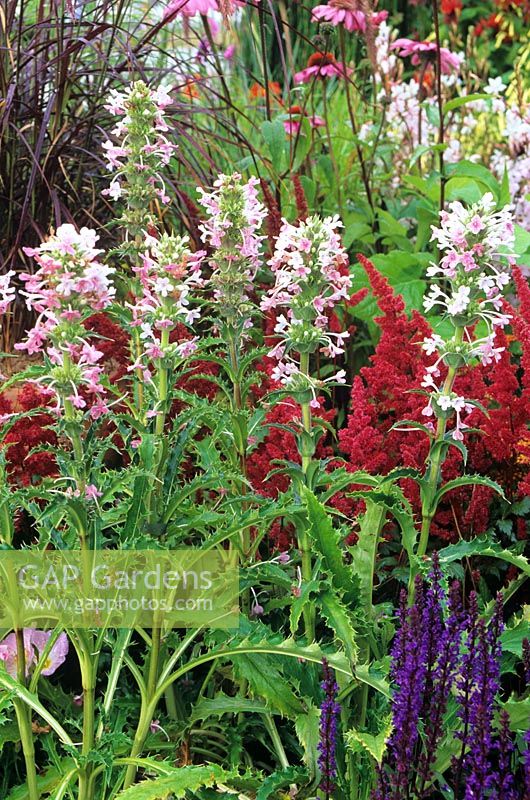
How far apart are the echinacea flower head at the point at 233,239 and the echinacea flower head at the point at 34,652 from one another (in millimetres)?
794

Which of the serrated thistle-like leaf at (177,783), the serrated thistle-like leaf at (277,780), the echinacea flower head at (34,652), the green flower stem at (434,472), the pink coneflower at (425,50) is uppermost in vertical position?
the pink coneflower at (425,50)

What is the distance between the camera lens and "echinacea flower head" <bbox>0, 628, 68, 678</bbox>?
2057 mm

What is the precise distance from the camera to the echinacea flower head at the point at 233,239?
196cm

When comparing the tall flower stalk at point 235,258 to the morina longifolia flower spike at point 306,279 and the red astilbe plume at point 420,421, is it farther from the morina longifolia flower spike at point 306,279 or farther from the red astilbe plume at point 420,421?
the red astilbe plume at point 420,421

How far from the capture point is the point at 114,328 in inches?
101

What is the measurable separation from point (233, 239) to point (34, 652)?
3.20 ft

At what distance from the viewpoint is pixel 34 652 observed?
207 centimetres

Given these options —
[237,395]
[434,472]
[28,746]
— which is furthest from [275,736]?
[237,395]

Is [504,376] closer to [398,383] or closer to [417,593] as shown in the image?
[398,383]

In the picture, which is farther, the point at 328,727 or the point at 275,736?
the point at 275,736

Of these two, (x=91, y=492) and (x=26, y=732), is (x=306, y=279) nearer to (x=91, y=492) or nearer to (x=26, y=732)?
(x=91, y=492)

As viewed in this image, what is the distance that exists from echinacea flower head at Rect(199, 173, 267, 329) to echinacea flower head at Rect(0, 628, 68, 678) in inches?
31.2

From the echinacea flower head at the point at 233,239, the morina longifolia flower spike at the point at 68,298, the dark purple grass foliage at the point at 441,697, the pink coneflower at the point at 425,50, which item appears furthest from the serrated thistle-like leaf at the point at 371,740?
the pink coneflower at the point at 425,50

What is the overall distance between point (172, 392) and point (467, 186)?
1.66m
